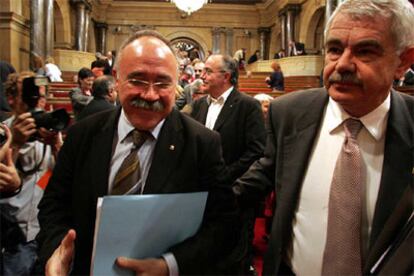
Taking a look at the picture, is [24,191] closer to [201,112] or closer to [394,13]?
[201,112]

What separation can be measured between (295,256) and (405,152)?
0.51 meters

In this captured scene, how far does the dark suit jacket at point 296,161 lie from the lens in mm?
1215

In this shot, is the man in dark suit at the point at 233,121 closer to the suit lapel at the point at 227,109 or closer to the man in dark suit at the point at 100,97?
the suit lapel at the point at 227,109

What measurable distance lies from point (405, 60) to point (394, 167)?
0.37 meters

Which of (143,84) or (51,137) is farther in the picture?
(51,137)

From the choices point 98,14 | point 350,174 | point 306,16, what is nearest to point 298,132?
point 350,174

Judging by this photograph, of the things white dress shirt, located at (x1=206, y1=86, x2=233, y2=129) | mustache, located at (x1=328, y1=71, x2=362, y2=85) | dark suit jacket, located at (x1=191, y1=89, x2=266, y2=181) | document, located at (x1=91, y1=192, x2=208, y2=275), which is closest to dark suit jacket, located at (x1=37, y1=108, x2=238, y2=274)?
document, located at (x1=91, y1=192, x2=208, y2=275)

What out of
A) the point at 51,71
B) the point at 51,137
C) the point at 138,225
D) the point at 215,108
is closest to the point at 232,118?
the point at 215,108

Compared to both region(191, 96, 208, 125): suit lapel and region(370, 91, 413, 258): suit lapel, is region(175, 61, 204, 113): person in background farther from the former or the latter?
region(370, 91, 413, 258): suit lapel

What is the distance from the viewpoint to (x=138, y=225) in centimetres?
117

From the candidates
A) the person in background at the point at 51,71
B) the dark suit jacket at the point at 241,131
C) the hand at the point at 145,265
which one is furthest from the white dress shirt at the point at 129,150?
the person in background at the point at 51,71

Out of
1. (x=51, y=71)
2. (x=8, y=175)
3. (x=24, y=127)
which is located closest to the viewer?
(x=8, y=175)

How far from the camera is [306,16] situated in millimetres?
18891

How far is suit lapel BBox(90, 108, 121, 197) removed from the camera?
1.37 metres
